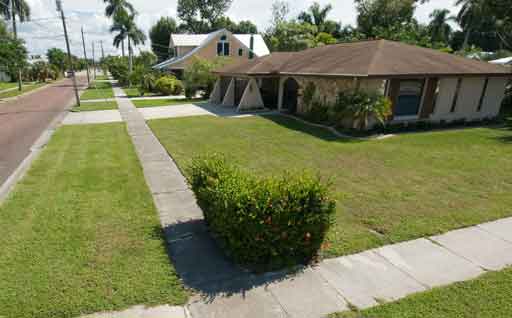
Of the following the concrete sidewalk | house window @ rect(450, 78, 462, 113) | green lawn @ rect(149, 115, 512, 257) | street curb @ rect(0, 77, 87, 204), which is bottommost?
street curb @ rect(0, 77, 87, 204)

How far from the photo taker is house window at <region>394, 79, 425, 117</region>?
13750 millimetres

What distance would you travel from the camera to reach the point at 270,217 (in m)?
3.83

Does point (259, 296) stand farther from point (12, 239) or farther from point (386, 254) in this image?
point (12, 239)

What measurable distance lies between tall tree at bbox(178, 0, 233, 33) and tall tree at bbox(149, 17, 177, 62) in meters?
3.27

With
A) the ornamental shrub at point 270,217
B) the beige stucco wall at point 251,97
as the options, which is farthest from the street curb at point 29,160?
the beige stucco wall at point 251,97

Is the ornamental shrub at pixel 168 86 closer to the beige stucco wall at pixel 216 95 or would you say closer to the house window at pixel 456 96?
the beige stucco wall at pixel 216 95

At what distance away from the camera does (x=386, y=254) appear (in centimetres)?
447

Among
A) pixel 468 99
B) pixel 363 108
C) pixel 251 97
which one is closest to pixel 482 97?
pixel 468 99

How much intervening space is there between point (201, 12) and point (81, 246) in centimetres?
7022

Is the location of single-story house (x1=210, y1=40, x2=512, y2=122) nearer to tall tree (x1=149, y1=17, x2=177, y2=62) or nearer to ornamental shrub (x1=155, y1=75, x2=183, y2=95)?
ornamental shrub (x1=155, y1=75, x2=183, y2=95)

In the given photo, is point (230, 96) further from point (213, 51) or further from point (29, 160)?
point (213, 51)

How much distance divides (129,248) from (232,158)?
16.7 feet

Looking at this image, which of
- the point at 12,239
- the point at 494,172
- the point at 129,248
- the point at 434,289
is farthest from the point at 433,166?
the point at 12,239

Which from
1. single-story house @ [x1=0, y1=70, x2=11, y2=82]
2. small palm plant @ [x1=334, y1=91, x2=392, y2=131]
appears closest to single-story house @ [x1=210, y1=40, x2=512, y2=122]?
small palm plant @ [x1=334, y1=91, x2=392, y2=131]
